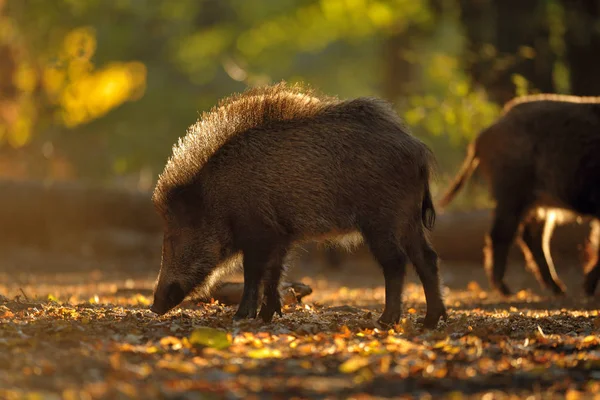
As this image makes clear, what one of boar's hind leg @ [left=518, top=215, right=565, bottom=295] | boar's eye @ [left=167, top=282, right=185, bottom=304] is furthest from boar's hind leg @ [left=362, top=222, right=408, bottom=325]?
boar's hind leg @ [left=518, top=215, right=565, bottom=295]

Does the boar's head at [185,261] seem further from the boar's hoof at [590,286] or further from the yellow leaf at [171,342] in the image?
the boar's hoof at [590,286]

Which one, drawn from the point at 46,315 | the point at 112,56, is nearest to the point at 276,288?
the point at 46,315

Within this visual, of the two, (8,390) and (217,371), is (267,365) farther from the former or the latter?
(8,390)

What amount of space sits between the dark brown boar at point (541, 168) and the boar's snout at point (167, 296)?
14.5ft

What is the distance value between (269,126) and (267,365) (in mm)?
2740

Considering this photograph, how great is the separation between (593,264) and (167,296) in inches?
212

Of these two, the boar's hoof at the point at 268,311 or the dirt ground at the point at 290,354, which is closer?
the dirt ground at the point at 290,354

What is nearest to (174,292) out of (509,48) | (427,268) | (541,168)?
(427,268)

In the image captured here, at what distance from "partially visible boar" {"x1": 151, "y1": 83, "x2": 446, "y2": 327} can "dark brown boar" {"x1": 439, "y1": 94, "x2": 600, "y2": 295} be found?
3.36 m

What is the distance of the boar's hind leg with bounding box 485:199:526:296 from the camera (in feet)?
34.2

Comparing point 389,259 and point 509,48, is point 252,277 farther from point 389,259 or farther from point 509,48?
point 509,48

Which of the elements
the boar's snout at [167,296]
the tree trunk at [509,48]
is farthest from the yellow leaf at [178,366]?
the tree trunk at [509,48]

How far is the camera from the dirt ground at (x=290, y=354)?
4367 mm

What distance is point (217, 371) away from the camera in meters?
4.68
